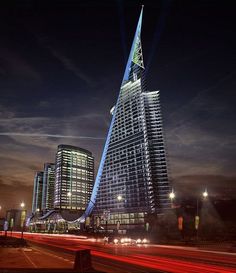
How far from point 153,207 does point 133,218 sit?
1683 centimetres

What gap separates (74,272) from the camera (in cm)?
1418

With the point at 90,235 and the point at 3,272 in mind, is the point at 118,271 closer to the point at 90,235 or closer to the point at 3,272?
the point at 3,272

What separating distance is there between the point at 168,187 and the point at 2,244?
143 metres

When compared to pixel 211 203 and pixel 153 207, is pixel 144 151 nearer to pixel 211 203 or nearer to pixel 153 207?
pixel 153 207

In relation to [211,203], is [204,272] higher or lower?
lower

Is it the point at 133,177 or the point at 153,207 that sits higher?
the point at 133,177

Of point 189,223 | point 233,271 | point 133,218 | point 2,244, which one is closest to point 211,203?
point 189,223

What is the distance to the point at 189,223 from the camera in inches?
3814

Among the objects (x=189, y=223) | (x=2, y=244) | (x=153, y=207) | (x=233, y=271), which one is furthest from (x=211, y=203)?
(x=233, y=271)

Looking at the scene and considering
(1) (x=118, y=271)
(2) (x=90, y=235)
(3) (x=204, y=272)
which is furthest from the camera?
(2) (x=90, y=235)

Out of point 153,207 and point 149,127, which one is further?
point 149,127

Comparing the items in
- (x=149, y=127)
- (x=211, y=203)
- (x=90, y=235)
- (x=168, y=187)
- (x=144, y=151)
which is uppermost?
(x=149, y=127)

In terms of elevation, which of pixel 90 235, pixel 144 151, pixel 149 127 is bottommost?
pixel 90 235

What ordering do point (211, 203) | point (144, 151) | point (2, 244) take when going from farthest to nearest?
point (144, 151) → point (211, 203) → point (2, 244)
